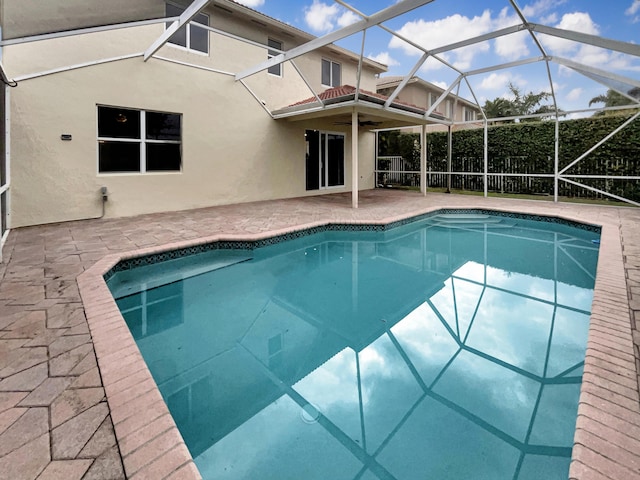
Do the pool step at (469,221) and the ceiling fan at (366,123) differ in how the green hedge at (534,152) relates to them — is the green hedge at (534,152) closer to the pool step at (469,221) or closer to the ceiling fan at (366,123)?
the ceiling fan at (366,123)

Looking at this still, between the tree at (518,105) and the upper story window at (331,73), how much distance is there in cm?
1930

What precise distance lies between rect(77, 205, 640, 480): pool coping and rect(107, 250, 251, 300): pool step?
1034mm

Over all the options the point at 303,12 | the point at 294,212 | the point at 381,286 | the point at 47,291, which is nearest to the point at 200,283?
the point at 47,291

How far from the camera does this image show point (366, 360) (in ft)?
12.1

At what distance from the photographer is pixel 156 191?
10328mm

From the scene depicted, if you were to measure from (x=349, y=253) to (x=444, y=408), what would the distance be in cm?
503

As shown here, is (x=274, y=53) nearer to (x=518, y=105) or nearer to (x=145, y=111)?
(x=145, y=111)

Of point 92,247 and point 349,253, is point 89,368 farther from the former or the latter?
point 349,253

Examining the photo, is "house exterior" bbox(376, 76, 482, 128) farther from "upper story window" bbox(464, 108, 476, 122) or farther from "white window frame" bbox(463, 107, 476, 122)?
"upper story window" bbox(464, 108, 476, 122)

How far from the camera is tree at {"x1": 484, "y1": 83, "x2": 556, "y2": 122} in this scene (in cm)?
2979

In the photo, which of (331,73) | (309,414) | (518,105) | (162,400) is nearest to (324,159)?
(331,73)

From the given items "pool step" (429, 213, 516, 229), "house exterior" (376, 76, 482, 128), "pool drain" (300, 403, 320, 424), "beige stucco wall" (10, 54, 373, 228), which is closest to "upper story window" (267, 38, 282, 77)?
"beige stucco wall" (10, 54, 373, 228)

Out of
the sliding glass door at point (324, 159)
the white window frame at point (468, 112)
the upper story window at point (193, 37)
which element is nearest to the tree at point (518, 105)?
the white window frame at point (468, 112)

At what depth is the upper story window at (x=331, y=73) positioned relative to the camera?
49.6 feet
